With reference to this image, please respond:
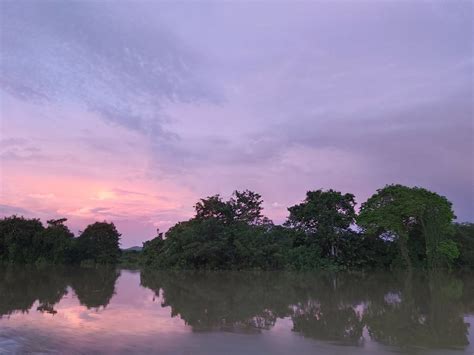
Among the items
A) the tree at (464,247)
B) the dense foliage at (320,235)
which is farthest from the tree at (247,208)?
the tree at (464,247)

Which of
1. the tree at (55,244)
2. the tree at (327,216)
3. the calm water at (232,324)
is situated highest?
the tree at (327,216)

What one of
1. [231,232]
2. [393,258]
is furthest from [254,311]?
[393,258]

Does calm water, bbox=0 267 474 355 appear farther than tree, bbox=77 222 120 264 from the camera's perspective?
No

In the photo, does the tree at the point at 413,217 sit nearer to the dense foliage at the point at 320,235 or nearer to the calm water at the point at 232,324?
the dense foliage at the point at 320,235

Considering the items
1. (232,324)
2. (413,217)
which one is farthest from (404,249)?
(232,324)

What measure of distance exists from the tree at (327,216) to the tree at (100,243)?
73.2 ft

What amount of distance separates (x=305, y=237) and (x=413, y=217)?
34.4 feet

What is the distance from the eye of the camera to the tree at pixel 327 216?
40.3 metres

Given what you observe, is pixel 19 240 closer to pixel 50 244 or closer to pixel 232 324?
pixel 50 244

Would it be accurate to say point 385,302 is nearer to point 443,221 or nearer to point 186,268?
point 186,268

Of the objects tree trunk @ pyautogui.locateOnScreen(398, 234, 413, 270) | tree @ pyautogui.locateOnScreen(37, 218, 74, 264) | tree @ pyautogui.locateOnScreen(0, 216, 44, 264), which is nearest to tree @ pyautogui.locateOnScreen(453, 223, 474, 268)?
tree trunk @ pyautogui.locateOnScreen(398, 234, 413, 270)

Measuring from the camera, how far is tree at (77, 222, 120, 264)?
160 feet

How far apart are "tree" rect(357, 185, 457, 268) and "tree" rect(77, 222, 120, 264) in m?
28.7

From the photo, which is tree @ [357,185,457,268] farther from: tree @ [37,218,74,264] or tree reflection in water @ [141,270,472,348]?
tree @ [37,218,74,264]
